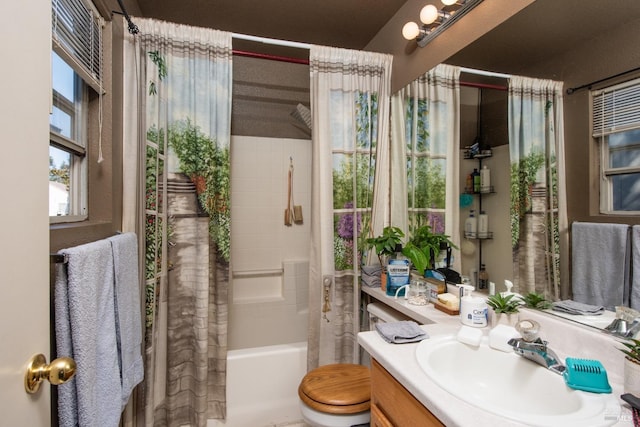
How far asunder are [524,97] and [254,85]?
2.00m

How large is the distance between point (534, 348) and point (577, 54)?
937mm

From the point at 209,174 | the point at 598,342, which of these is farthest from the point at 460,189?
the point at 209,174

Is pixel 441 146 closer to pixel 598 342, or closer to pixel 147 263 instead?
pixel 598 342

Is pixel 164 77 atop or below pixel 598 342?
atop

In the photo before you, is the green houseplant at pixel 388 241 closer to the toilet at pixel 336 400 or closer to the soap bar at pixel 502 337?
the toilet at pixel 336 400

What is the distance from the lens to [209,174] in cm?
174

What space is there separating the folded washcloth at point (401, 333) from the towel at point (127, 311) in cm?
96

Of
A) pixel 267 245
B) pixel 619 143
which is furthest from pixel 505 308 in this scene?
pixel 267 245

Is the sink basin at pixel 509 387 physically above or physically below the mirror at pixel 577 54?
below

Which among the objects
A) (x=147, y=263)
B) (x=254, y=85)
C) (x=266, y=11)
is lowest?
(x=147, y=263)

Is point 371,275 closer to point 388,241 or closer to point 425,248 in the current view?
point 388,241

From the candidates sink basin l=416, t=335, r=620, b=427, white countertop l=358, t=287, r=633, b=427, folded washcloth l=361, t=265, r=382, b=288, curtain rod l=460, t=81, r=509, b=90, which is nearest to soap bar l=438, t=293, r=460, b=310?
white countertop l=358, t=287, r=633, b=427

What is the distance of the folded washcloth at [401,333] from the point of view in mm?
1054

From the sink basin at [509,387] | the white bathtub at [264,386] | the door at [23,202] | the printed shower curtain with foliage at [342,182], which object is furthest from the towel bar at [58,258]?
the white bathtub at [264,386]
